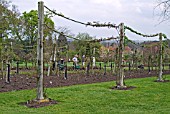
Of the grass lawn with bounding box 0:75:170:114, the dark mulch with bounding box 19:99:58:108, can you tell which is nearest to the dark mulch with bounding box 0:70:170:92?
the grass lawn with bounding box 0:75:170:114

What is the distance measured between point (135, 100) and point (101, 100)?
913mm

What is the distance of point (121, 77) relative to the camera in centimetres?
1073

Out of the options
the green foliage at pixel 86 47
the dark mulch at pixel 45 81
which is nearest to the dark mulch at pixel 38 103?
the dark mulch at pixel 45 81

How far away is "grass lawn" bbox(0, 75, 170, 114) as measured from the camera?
641cm

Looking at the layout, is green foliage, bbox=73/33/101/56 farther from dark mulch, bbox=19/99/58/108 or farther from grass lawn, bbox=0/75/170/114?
dark mulch, bbox=19/99/58/108

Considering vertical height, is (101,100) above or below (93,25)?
below

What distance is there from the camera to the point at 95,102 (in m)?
7.41

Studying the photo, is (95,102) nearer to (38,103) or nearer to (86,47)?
(38,103)

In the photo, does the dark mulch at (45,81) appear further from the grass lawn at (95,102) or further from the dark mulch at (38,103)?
the dark mulch at (38,103)

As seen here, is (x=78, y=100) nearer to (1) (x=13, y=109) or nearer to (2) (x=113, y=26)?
(1) (x=13, y=109)

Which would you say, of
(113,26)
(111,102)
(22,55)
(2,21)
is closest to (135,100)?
(111,102)

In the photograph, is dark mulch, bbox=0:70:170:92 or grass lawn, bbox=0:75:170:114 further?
dark mulch, bbox=0:70:170:92

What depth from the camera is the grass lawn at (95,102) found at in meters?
6.41

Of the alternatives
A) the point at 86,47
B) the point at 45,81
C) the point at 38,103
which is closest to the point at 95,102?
the point at 38,103
